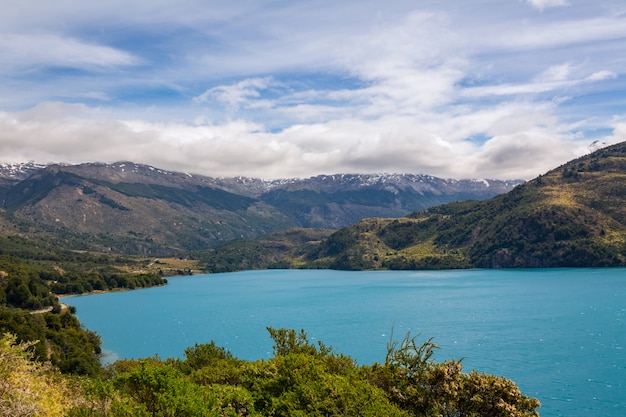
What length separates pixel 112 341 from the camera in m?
161

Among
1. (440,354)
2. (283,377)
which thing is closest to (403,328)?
(440,354)

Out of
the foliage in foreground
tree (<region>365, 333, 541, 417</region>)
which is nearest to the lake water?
tree (<region>365, 333, 541, 417</region>)

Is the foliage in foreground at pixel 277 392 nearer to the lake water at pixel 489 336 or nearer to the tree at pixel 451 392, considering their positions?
the tree at pixel 451 392

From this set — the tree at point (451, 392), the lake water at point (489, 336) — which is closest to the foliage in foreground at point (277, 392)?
the tree at point (451, 392)

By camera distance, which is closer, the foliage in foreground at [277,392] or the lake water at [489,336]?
the foliage in foreground at [277,392]

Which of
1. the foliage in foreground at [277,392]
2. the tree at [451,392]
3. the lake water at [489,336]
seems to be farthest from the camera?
the lake water at [489,336]

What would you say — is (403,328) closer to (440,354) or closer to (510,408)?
(440,354)

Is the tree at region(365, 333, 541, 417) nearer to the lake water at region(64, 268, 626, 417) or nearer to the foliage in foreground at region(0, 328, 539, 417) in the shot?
the foliage in foreground at region(0, 328, 539, 417)

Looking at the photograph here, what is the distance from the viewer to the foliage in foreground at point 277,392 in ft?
102

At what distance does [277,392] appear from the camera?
4922cm

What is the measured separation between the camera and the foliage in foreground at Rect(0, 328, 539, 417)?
102 feet

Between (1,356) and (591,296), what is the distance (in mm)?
206898

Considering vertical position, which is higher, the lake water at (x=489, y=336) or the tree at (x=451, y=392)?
the tree at (x=451, y=392)

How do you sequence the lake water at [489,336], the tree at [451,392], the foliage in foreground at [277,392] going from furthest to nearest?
the lake water at [489,336]
the tree at [451,392]
the foliage in foreground at [277,392]
